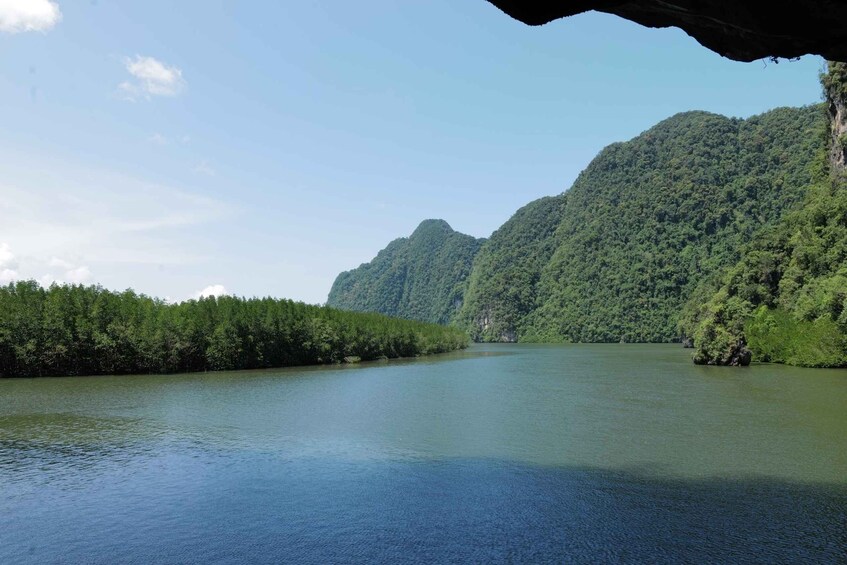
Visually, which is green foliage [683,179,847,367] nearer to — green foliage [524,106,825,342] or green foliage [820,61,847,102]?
green foliage [820,61,847,102]

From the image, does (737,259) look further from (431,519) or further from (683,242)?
(431,519)

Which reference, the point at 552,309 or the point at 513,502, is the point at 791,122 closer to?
the point at 552,309

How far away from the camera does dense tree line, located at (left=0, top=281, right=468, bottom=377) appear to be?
55.7 meters

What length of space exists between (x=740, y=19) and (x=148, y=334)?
63.5 meters

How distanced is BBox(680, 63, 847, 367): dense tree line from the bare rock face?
1999 inches

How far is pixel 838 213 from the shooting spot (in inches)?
2594

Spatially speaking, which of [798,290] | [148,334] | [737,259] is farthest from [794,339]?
[737,259]

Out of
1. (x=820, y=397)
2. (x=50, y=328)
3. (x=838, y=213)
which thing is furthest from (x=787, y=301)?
(x=50, y=328)

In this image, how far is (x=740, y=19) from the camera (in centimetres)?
585

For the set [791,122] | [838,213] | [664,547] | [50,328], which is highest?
[791,122]

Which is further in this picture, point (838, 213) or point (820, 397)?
point (838, 213)

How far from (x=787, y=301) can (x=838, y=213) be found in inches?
445

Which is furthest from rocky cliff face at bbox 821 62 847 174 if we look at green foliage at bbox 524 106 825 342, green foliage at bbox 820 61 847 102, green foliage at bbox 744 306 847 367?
green foliage at bbox 524 106 825 342

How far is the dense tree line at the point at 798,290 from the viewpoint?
53.2m
